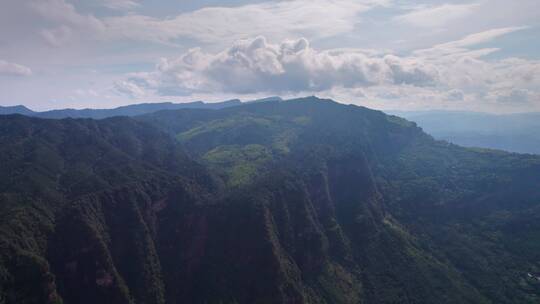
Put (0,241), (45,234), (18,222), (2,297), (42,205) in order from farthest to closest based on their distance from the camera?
(42,205) → (45,234) → (18,222) → (0,241) → (2,297)

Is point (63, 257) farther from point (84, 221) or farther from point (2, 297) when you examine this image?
point (2, 297)

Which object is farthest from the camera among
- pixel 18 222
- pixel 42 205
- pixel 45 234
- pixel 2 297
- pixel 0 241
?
pixel 42 205

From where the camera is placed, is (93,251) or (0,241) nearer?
(0,241)

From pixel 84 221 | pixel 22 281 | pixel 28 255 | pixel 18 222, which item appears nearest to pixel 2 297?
pixel 22 281

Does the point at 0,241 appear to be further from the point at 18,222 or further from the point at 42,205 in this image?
the point at 42,205

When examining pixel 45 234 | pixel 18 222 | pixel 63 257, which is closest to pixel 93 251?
pixel 63 257

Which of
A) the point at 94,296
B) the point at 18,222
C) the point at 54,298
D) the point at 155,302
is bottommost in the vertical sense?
the point at 155,302

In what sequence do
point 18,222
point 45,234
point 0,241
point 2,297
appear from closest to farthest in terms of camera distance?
point 2,297
point 0,241
point 18,222
point 45,234

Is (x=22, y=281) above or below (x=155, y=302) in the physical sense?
above

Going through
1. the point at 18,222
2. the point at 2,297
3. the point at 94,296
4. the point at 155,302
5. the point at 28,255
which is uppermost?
the point at 18,222
